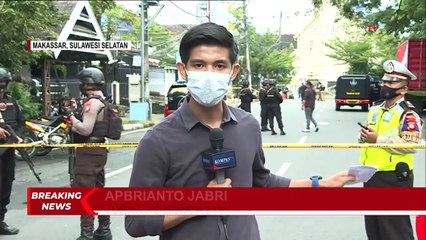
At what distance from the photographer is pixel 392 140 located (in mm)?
3676

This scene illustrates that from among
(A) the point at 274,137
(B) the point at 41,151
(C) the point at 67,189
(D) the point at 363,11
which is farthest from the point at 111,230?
(D) the point at 363,11

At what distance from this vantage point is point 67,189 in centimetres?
218

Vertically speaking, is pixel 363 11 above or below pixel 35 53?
above

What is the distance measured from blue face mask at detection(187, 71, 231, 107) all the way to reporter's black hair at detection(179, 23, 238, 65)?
0.08 meters

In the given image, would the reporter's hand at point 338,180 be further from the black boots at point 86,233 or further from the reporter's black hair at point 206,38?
the black boots at point 86,233

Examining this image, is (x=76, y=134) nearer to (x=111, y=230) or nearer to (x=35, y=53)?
(x=111, y=230)

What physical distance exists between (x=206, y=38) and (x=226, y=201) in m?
0.59

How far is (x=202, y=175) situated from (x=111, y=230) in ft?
13.0

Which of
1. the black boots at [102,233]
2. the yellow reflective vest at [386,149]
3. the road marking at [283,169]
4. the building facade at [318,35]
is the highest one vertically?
the building facade at [318,35]

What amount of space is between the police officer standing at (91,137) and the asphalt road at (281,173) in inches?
13.6

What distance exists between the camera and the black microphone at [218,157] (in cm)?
179

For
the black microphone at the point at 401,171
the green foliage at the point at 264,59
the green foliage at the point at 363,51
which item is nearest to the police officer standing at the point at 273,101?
the green foliage at the point at 264,59

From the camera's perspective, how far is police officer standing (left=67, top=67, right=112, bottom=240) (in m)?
5.11

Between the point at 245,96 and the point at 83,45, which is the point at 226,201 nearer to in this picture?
the point at 83,45
